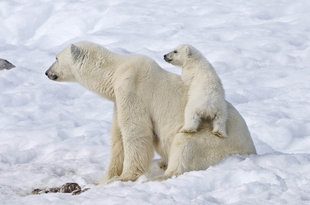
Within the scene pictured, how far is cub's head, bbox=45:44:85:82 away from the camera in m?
6.46

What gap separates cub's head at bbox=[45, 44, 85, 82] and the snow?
1.18 meters

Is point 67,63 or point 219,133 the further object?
point 67,63

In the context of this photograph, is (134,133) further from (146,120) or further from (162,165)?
(162,165)

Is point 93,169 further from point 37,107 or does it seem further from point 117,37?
point 117,37

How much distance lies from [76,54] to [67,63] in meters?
0.20

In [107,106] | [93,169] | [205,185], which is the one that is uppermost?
[205,185]

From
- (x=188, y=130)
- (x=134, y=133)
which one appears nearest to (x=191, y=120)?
(x=188, y=130)

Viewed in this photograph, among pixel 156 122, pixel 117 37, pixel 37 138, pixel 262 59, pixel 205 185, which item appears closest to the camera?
pixel 205 185

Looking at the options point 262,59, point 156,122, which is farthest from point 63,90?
point 156,122

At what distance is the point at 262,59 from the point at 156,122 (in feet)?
28.2

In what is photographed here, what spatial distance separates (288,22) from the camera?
56.5 feet

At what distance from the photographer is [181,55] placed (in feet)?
21.6

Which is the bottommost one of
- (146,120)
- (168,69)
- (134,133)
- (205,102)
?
(168,69)

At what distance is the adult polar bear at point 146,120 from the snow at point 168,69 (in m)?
0.27
